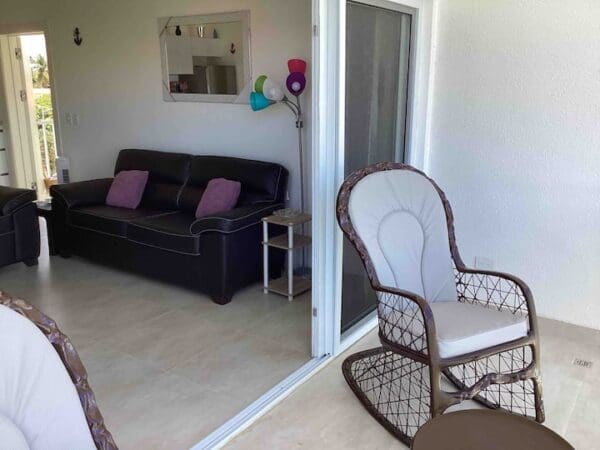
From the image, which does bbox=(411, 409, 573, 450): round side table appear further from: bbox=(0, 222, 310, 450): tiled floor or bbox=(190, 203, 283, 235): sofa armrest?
bbox=(190, 203, 283, 235): sofa armrest

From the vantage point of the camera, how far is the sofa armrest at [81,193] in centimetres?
435

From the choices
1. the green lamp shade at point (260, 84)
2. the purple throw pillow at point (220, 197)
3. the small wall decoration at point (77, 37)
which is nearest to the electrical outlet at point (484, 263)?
the purple throw pillow at point (220, 197)

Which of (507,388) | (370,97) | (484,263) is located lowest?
(507,388)

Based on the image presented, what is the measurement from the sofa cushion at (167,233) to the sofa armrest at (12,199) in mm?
933

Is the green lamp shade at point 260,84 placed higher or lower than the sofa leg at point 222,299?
higher

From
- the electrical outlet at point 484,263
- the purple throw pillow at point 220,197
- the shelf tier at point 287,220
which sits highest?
the purple throw pillow at point 220,197

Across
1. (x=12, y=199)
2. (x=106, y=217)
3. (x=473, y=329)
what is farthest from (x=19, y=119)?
(x=473, y=329)

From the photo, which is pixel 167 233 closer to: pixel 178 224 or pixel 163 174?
pixel 178 224

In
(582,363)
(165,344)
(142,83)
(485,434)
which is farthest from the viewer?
(142,83)

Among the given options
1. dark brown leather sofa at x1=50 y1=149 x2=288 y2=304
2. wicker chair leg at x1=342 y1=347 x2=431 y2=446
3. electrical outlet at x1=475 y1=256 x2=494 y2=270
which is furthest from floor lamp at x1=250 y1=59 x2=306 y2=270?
wicker chair leg at x1=342 y1=347 x2=431 y2=446

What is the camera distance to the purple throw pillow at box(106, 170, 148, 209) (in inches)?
175

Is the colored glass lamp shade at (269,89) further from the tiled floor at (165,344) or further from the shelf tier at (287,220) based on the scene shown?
the tiled floor at (165,344)

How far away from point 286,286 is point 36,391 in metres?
2.61

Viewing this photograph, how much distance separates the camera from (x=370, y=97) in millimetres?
2922
